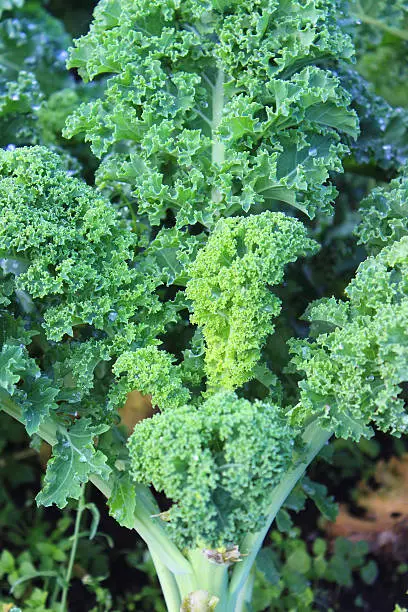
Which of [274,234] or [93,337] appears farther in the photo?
[93,337]

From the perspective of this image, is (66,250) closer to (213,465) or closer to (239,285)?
(239,285)

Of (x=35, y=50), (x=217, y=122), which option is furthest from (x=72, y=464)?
(x=35, y=50)

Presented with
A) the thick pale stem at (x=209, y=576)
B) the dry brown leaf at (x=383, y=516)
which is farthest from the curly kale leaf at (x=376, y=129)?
the thick pale stem at (x=209, y=576)

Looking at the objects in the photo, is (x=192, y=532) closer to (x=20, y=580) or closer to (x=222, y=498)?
(x=222, y=498)

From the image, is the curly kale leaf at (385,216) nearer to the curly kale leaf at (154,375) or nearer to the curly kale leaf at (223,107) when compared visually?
the curly kale leaf at (223,107)

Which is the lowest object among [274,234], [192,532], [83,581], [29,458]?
[29,458]

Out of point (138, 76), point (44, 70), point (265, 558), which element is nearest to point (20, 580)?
point (265, 558)

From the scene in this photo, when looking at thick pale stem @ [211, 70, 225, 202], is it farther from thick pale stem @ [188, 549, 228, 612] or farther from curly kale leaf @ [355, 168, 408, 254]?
thick pale stem @ [188, 549, 228, 612]
